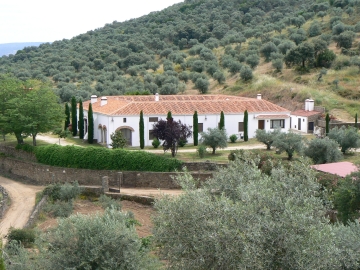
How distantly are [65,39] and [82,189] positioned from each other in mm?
88953

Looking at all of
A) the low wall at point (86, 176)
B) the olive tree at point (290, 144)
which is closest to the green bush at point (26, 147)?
the low wall at point (86, 176)

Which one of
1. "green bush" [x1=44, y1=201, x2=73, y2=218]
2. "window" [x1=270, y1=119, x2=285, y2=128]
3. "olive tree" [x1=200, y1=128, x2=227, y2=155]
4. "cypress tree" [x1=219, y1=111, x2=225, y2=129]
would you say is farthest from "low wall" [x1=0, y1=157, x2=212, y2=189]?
"window" [x1=270, y1=119, x2=285, y2=128]

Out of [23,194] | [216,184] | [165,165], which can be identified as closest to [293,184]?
[216,184]

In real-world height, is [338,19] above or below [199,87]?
above

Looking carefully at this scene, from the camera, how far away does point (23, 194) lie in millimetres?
32062

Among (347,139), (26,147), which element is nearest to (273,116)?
(347,139)

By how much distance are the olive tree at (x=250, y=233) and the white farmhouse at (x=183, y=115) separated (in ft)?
77.6

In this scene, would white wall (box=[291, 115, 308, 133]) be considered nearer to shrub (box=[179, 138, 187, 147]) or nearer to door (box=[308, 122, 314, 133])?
door (box=[308, 122, 314, 133])

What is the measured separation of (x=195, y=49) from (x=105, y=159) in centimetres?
4383

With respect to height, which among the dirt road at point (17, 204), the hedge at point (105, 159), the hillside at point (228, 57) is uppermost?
the hillside at point (228, 57)

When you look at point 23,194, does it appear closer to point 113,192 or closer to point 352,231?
point 113,192

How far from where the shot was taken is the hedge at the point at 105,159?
3121 cm

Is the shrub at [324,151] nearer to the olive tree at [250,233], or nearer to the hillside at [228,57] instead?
the hillside at [228,57]

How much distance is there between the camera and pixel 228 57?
210 ft
